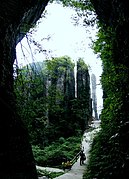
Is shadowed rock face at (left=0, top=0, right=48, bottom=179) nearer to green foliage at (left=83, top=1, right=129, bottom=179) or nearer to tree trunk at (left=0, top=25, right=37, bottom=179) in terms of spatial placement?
tree trunk at (left=0, top=25, right=37, bottom=179)

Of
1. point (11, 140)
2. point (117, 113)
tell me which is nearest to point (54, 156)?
point (117, 113)

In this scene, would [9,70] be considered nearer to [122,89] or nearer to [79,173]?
[122,89]

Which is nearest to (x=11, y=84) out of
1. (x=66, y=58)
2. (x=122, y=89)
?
(x=122, y=89)

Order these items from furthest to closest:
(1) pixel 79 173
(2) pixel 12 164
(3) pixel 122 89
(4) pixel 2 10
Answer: (1) pixel 79 173, (3) pixel 122 89, (4) pixel 2 10, (2) pixel 12 164

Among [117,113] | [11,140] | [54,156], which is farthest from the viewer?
[54,156]

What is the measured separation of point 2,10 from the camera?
6.01 metres

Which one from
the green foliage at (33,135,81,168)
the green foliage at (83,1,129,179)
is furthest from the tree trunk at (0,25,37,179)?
the green foliage at (33,135,81,168)

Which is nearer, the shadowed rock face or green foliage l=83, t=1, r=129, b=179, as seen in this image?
the shadowed rock face

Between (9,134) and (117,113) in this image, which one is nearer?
(9,134)

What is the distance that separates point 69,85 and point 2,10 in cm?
3381

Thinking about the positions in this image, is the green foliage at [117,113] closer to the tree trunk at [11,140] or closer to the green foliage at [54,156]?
the tree trunk at [11,140]

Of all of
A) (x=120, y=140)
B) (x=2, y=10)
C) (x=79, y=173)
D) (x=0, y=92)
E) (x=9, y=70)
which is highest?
(x=2, y=10)

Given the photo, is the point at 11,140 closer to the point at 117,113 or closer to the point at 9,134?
the point at 9,134

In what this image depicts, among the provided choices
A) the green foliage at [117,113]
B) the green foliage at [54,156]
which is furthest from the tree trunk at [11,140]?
the green foliage at [54,156]
